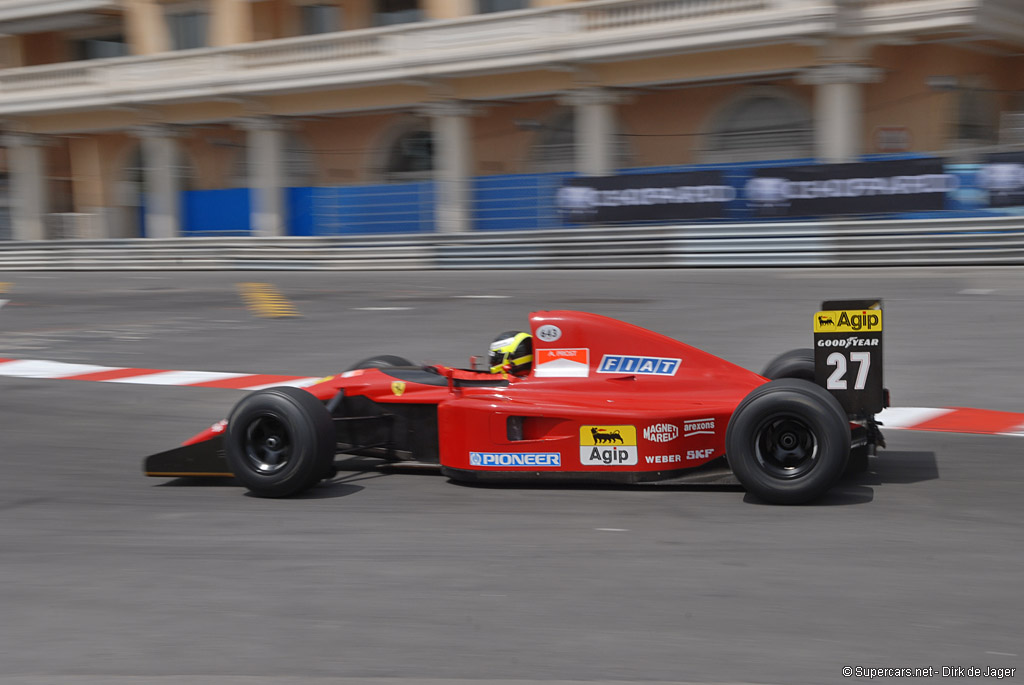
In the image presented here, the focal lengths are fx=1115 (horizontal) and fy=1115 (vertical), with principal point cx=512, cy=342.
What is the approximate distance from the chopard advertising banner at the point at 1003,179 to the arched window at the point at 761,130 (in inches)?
232

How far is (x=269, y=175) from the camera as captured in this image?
27031 millimetres

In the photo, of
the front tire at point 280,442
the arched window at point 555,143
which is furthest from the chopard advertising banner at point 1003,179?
→ the front tire at point 280,442

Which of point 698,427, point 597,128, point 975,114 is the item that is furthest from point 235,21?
point 698,427

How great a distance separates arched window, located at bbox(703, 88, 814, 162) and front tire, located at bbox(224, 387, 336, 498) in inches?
681

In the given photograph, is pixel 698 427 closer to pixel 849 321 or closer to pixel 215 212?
pixel 849 321

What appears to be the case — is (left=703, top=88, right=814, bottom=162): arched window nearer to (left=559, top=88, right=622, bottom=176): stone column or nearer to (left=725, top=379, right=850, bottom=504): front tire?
(left=559, top=88, right=622, bottom=176): stone column

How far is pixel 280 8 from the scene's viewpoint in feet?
92.4

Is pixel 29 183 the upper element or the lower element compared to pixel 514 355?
upper

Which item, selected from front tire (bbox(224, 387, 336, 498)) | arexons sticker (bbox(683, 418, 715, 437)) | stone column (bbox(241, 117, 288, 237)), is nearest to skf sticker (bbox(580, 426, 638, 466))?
arexons sticker (bbox(683, 418, 715, 437))

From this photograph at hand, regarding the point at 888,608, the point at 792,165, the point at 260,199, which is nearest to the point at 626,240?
the point at 792,165

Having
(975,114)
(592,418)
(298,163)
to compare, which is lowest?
(592,418)

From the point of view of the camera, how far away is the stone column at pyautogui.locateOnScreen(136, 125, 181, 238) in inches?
1143

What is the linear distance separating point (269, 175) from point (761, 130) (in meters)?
11.9

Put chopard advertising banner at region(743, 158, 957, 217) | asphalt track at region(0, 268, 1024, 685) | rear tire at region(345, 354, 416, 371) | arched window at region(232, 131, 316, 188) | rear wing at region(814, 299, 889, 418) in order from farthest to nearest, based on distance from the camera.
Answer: arched window at region(232, 131, 316, 188), chopard advertising banner at region(743, 158, 957, 217), rear tire at region(345, 354, 416, 371), rear wing at region(814, 299, 889, 418), asphalt track at region(0, 268, 1024, 685)
